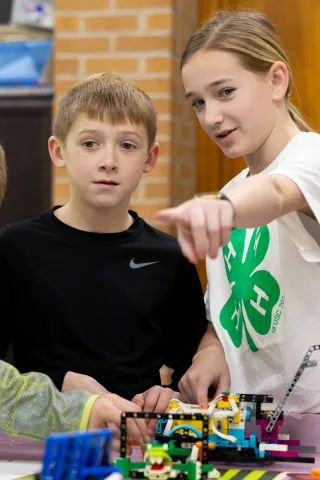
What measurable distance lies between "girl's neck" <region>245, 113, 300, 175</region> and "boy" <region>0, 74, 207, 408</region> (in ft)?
0.67

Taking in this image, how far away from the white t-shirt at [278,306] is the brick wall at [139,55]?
4.84ft

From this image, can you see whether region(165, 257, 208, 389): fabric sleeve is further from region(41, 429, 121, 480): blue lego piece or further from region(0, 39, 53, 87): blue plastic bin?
region(0, 39, 53, 87): blue plastic bin

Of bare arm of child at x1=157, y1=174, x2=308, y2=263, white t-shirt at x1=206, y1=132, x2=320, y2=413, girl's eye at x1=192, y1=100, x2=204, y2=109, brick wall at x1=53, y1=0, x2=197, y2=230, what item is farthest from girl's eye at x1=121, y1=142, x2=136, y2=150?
brick wall at x1=53, y1=0, x2=197, y2=230

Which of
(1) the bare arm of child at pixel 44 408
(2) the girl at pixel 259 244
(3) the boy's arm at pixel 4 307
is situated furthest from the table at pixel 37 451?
(3) the boy's arm at pixel 4 307

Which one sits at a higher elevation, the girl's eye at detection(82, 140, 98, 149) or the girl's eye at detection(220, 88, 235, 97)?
the girl's eye at detection(220, 88, 235, 97)

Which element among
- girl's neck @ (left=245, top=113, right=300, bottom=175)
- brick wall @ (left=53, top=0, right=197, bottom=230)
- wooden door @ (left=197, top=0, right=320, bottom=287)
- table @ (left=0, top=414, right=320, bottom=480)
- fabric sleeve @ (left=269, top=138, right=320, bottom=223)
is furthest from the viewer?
wooden door @ (left=197, top=0, right=320, bottom=287)

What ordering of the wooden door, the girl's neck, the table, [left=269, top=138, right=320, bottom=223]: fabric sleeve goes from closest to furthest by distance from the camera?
the table, [left=269, top=138, right=320, bottom=223]: fabric sleeve, the girl's neck, the wooden door

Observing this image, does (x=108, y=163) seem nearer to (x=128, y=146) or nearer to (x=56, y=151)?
(x=128, y=146)

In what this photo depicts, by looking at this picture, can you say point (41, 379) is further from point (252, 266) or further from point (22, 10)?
point (22, 10)

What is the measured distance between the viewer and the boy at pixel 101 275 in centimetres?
143

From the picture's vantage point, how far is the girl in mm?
1409

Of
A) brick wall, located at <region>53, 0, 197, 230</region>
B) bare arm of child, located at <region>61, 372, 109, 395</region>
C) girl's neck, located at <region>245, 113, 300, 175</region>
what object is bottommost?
bare arm of child, located at <region>61, 372, 109, 395</region>

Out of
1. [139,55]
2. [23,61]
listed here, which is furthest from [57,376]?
[23,61]

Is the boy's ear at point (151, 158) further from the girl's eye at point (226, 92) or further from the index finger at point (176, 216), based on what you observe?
the index finger at point (176, 216)
